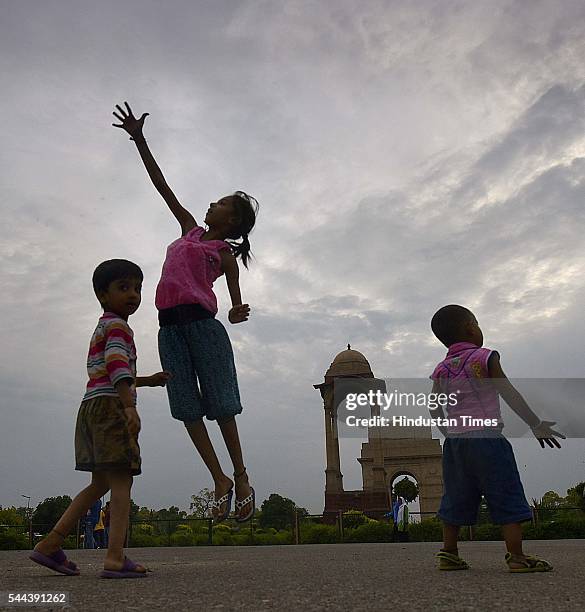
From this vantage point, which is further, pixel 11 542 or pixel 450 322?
pixel 11 542

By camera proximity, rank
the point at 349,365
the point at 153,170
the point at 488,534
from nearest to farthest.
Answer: the point at 153,170 < the point at 488,534 < the point at 349,365

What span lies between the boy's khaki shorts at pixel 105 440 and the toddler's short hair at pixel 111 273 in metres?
0.59

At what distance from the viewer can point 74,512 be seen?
3.02 meters

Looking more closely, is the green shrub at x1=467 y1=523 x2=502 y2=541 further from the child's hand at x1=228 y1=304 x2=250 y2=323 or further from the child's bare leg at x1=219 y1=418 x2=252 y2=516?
the child's hand at x1=228 y1=304 x2=250 y2=323

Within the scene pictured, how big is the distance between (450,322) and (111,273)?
2047 mm

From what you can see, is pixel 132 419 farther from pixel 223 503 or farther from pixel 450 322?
pixel 450 322

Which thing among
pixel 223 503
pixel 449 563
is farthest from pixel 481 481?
pixel 223 503

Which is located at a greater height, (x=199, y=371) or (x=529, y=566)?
(x=199, y=371)

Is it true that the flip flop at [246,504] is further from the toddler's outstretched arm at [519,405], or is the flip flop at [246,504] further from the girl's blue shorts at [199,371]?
the toddler's outstretched arm at [519,405]

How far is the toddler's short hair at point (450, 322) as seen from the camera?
12.8ft

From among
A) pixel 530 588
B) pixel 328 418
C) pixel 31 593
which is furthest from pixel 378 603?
pixel 328 418

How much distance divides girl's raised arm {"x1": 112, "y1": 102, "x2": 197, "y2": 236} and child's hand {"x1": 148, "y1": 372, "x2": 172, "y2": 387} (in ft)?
3.27

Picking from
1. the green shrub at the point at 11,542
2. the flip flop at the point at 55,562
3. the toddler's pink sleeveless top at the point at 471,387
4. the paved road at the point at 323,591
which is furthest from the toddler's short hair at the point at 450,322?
the green shrub at the point at 11,542

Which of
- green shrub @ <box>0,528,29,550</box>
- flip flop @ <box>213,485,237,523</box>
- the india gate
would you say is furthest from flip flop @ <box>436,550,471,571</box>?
the india gate
